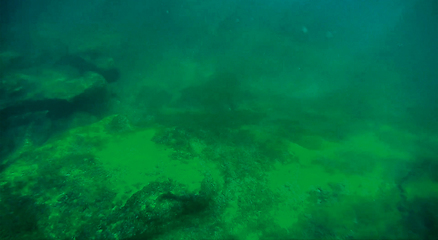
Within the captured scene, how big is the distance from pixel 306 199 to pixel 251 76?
14287mm

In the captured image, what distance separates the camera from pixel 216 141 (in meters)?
9.74

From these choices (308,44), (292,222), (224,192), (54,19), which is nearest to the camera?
(292,222)

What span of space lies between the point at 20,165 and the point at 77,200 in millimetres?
2944

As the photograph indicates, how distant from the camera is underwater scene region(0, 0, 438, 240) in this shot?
6.15 metres

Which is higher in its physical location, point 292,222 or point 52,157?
point 52,157

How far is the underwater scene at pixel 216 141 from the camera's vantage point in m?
6.15

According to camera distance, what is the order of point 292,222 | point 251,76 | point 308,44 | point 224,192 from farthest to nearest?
point 308,44
point 251,76
point 224,192
point 292,222

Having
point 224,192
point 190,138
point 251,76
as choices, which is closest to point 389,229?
point 224,192

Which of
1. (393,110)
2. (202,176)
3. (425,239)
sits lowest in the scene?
(393,110)

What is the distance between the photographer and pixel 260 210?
6.82 m

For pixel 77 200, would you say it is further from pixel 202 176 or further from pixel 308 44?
pixel 308 44

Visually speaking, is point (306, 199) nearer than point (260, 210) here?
No

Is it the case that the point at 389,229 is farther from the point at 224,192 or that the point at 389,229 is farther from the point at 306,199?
the point at 224,192

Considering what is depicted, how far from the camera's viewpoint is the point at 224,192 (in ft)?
Answer: 23.5
